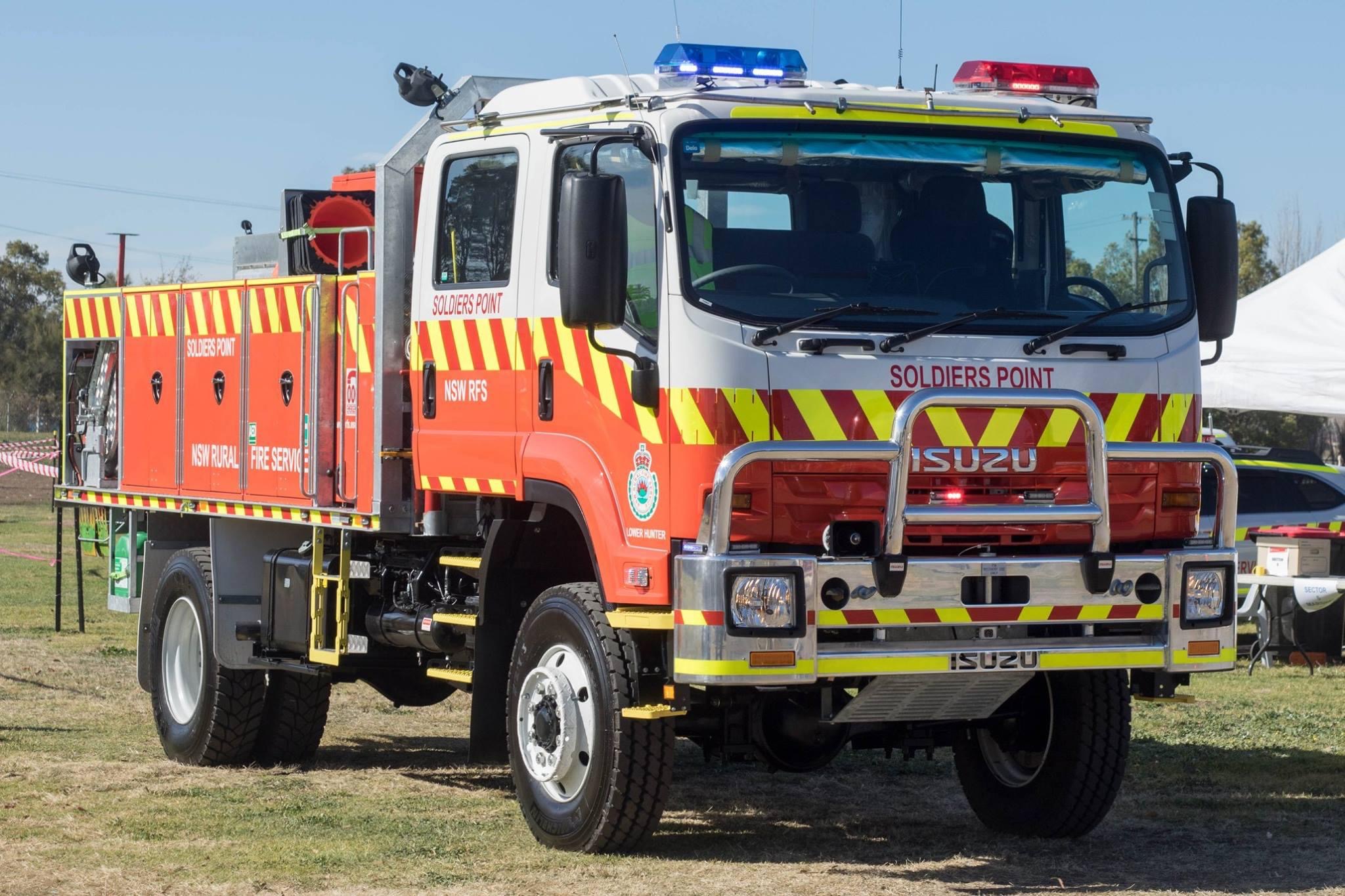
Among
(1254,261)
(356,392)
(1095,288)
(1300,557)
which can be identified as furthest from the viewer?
(1254,261)

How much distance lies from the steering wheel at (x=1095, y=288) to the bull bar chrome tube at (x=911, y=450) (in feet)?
1.94

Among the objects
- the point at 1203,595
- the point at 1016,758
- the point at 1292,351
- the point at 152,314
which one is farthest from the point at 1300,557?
the point at 152,314

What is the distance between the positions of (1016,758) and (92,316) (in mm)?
6265

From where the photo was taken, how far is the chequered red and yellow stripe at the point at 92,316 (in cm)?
1165

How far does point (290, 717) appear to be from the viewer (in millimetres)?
A: 10672

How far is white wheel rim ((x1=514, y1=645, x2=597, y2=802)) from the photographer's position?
7711mm

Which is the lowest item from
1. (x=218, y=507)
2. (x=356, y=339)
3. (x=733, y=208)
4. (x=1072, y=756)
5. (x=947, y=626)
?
(x=1072, y=756)

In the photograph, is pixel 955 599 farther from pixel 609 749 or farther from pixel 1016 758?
pixel 1016 758

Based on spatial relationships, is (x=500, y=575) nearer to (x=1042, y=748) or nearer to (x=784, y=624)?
(x=784, y=624)

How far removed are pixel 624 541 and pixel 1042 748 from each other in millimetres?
2493

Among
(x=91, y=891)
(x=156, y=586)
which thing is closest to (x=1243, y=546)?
(x=156, y=586)

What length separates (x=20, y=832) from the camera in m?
8.39

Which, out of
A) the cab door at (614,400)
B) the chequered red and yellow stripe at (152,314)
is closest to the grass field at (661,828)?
the cab door at (614,400)

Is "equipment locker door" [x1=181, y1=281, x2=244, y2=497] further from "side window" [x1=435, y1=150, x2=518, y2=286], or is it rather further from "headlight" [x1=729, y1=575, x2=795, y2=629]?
"headlight" [x1=729, y1=575, x2=795, y2=629]
